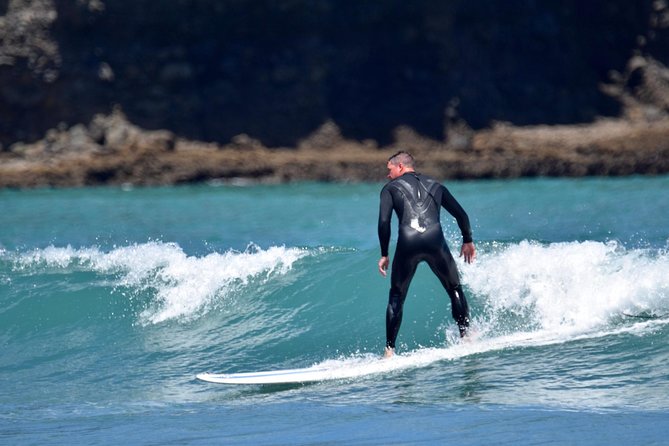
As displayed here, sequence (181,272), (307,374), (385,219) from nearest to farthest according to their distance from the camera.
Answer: (307,374) < (385,219) < (181,272)

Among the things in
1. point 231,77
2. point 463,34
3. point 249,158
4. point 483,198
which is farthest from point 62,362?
point 463,34

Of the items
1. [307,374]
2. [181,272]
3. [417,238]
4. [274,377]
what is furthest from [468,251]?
[181,272]

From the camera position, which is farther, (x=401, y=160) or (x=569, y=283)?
(x=569, y=283)

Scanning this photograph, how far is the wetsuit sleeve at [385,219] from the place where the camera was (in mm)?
8344

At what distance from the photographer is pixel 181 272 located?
11367 millimetres

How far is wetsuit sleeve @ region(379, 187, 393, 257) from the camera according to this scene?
834 cm

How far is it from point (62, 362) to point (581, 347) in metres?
3.97

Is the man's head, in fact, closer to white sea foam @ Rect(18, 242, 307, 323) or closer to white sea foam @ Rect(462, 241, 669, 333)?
white sea foam @ Rect(462, 241, 669, 333)

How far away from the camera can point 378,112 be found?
1407 inches

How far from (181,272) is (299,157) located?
22.3 meters

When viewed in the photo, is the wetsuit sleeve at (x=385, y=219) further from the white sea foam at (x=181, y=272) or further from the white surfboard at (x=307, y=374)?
the white sea foam at (x=181, y=272)

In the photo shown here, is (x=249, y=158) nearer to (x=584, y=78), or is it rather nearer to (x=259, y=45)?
(x=259, y=45)

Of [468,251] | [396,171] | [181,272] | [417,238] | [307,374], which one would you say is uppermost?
[396,171]

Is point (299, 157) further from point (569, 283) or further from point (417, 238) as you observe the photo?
point (417, 238)
